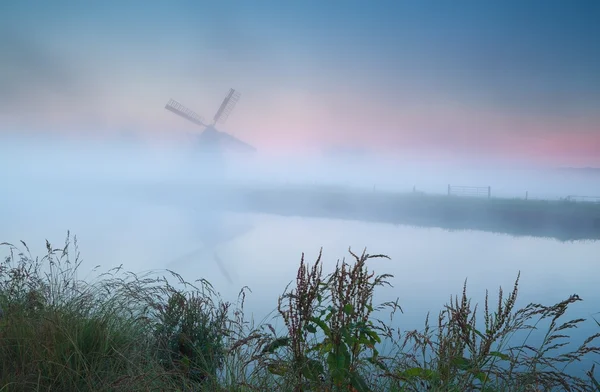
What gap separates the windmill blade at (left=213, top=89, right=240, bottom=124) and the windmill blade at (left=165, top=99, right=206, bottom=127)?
1.55 m

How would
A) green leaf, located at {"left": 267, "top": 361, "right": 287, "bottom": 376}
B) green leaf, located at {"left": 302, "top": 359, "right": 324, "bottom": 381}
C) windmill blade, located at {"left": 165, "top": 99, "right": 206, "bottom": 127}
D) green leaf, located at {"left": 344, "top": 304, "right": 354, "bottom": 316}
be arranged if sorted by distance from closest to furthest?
green leaf, located at {"left": 344, "top": 304, "right": 354, "bottom": 316}
green leaf, located at {"left": 302, "top": 359, "right": 324, "bottom": 381}
green leaf, located at {"left": 267, "top": 361, "right": 287, "bottom": 376}
windmill blade, located at {"left": 165, "top": 99, "right": 206, "bottom": 127}

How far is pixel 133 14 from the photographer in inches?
811

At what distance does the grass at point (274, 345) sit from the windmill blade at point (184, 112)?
37.7 metres

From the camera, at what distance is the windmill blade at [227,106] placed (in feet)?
144

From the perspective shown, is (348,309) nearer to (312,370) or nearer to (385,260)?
(312,370)

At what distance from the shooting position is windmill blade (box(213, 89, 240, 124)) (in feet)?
144

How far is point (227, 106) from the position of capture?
4400cm

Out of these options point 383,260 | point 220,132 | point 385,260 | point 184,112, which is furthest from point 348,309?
point 220,132

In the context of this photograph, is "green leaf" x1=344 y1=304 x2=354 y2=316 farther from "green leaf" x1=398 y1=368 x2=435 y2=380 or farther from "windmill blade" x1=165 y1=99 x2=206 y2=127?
"windmill blade" x1=165 y1=99 x2=206 y2=127

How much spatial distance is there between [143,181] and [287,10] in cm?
5164

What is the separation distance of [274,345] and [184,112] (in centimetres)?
4141

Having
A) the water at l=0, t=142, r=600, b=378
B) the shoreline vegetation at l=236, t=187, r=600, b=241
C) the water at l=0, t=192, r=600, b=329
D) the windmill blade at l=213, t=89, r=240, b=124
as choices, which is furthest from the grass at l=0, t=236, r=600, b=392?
the windmill blade at l=213, t=89, r=240, b=124

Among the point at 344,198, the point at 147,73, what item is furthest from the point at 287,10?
the point at 344,198

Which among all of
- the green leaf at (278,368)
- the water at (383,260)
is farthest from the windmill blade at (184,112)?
the green leaf at (278,368)
